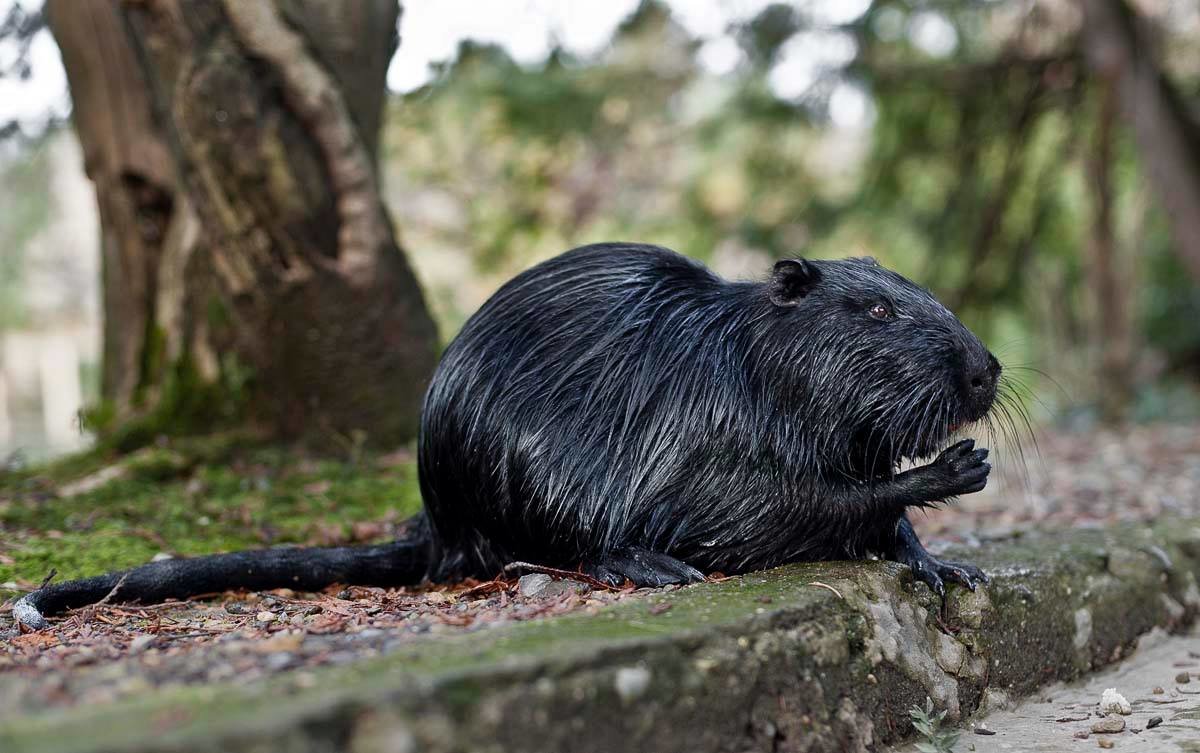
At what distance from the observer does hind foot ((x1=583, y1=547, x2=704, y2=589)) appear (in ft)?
10.3

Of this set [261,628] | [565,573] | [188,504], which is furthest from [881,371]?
[188,504]

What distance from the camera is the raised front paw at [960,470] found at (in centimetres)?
325

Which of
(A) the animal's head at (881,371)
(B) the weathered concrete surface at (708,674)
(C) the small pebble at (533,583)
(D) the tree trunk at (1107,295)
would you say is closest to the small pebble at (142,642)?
(B) the weathered concrete surface at (708,674)

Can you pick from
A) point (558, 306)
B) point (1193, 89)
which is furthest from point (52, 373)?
point (558, 306)

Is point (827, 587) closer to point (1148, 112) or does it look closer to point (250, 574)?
point (250, 574)

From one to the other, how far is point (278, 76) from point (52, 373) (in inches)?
837

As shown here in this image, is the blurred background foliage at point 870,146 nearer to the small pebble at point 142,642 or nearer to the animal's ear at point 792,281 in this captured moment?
the animal's ear at point 792,281

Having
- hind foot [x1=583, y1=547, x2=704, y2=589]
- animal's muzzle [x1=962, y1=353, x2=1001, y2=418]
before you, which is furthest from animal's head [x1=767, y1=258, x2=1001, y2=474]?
hind foot [x1=583, y1=547, x2=704, y2=589]

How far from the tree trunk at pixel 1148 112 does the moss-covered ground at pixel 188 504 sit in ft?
19.8

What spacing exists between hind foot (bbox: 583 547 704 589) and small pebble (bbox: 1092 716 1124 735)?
1.17m

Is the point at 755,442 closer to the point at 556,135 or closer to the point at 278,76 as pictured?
the point at 278,76

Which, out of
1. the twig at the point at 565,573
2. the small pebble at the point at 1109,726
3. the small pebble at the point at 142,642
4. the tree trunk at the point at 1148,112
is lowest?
the small pebble at the point at 1109,726

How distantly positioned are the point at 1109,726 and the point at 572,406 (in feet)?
5.75

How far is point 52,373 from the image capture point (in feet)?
77.2
